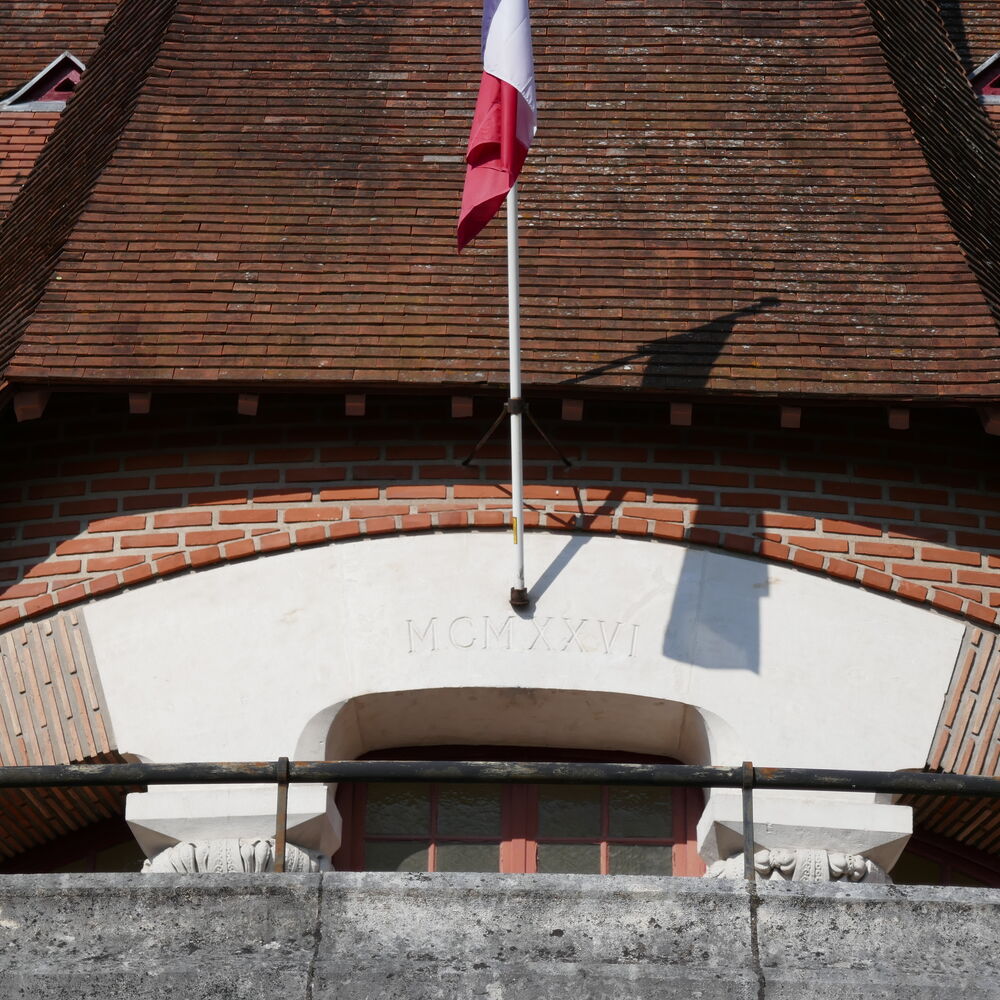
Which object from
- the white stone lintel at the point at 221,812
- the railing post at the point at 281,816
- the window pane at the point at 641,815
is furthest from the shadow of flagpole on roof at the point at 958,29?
the railing post at the point at 281,816

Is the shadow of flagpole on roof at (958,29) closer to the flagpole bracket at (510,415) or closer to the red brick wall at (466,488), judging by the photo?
the red brick wall at (466,488)

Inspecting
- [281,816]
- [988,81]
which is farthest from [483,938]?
[988,81]

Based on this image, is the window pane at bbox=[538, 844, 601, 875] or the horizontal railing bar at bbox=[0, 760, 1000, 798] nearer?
the horizontal railing bar at bbox=[0, 760, 1000, 798]

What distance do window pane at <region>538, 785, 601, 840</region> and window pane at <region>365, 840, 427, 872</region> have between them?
19.3 inches

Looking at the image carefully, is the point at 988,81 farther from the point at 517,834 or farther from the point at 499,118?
the point at 517,834

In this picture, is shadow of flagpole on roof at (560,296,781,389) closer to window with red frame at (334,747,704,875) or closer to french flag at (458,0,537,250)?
french flag at (458,0,537,250)

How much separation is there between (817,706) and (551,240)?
2.39 metres

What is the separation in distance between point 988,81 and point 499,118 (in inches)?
164

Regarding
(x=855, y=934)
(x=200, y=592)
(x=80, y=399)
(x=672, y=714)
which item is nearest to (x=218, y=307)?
(x=80, y=399)

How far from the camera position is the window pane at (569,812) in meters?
7.30

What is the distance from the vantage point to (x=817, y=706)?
273 inches

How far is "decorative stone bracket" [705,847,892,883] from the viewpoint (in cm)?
659

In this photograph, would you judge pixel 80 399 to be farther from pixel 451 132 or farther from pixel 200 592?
pixel 451 132

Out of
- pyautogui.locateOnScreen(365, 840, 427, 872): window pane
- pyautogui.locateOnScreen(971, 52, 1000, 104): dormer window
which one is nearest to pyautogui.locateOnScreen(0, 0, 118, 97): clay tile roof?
pyautogui.locateOnScreen(971, 52, 1000, 104): dormer window
